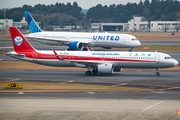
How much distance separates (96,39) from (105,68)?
111 ft

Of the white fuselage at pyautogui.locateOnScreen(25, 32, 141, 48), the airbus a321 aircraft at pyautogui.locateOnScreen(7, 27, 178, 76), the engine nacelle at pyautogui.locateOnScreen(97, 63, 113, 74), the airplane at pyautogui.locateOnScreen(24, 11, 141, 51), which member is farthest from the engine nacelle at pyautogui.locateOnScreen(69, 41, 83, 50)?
the engine nacelle at pyautogui.locateOnScreen(97, 63, 113, 74)

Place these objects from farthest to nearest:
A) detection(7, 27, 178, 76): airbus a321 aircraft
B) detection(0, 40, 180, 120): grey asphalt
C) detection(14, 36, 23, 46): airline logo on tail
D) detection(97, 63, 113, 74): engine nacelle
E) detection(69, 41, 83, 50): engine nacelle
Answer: detection(69, 41, 83, 50): engine nacelle, detection(14, 36, 23, 46): airline logo on tail, detection(7, 27, 178, 76): airbus a321 aircraft, detection(97, 63, 113, 74): engine nacelle, detection(0, 40, 180, 120): grey asphalt

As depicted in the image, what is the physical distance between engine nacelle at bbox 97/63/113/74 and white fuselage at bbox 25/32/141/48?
32.0m

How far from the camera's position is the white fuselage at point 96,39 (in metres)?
73.5

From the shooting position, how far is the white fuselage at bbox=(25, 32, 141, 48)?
73500 millimetres

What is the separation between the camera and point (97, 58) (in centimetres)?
4350

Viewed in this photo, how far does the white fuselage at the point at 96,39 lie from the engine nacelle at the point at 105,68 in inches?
1261

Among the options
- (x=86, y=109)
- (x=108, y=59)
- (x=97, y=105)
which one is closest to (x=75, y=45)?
(x=108, y=59)

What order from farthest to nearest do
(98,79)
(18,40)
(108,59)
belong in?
(18,40)
(108,59)
(98,79)

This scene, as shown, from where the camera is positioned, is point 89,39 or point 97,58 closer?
point 97,58

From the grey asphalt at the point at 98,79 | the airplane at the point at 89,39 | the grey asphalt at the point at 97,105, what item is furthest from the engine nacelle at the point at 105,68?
the airplane at the point at 89,39

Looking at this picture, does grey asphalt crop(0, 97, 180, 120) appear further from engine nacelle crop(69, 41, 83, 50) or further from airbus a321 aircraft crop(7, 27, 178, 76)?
engine nacelle crop(69, 41, 83, 50)

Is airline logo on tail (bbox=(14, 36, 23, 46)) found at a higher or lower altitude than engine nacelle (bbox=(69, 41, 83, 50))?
higher

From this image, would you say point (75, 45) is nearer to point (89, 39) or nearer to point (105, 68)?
point (89, 39)
